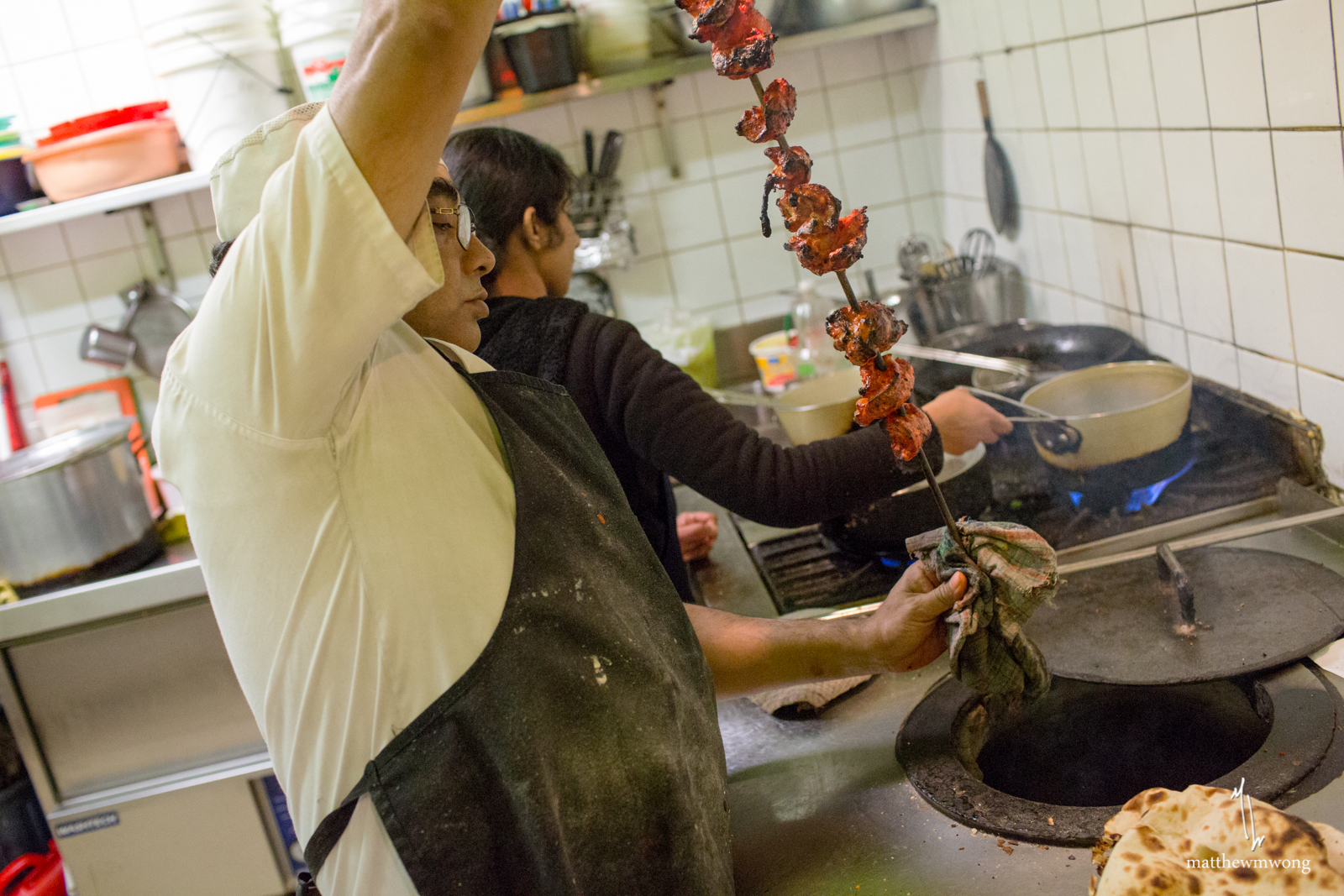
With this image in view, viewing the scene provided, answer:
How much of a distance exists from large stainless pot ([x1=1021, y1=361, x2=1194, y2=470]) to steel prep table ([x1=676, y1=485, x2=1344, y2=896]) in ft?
0.70

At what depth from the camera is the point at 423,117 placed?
72 cm

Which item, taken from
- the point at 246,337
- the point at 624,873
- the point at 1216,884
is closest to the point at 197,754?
the point at 624,873

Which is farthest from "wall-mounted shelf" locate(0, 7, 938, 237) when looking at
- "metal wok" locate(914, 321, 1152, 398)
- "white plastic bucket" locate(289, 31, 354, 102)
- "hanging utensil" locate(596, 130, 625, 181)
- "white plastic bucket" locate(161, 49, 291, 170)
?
"metal wok" locate(914, 321, 1152, 398)

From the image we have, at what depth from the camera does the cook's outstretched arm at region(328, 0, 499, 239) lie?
693 millimetres

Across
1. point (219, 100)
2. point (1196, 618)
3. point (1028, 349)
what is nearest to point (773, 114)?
point (1196, 618)

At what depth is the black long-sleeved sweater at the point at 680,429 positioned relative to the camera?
1.35 metres

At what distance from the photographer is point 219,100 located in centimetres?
284

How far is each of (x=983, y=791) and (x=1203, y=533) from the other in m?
0.68

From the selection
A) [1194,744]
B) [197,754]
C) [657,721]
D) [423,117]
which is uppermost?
[423,117]

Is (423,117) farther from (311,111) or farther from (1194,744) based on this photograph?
(1194,744)

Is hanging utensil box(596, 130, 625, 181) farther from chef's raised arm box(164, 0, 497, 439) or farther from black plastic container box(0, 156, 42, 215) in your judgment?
chef's raised arm box(164, 0, 497, 439)

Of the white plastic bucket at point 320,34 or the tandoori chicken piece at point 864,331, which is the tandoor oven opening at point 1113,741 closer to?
the tandoori chicken piece at point 864,331

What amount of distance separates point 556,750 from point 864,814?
1.21ft

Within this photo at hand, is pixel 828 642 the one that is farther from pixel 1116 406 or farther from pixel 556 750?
pixel 1116 406
